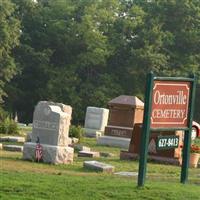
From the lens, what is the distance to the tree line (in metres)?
49.3

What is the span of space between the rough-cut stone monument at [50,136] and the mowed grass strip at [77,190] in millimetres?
4011

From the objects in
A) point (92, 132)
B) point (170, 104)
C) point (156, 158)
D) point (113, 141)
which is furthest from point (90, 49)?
point (170, 104)

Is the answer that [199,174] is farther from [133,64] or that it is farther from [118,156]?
[133,64]

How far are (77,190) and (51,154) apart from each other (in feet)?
17.9

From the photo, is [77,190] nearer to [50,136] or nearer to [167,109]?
[167,109]

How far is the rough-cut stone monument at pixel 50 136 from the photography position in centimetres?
1428

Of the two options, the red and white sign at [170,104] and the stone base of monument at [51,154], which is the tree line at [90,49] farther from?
the red and white sign at [170,104]

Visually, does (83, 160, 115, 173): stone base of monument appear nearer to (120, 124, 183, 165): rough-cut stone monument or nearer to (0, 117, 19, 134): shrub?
(120, 124, 183, 165): rough-cut stone monument

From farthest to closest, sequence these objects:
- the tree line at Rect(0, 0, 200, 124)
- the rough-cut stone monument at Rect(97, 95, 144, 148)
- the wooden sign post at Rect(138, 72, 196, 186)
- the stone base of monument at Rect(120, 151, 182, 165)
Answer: the tree line at Rect(0, 0, 200, 124), the rough-cut stone monument at Rect(97, 95, 144, 148), the stone base of monument at Rect(120, 151, 182, 165), the wooden sign post at Rect(138, 72, 196, 186)

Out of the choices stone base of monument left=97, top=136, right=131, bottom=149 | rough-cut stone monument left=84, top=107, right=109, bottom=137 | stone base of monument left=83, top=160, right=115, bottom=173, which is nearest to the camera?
stone base of monument left=83, top=160, right=115, bottom=173

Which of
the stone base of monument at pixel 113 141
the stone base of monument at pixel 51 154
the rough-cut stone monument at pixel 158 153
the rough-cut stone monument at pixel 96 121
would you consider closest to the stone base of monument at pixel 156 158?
the rough-cut stone monument at pixel 158 153

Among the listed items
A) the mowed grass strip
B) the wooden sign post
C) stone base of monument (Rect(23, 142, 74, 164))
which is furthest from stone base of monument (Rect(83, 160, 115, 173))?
the mowed grass strip

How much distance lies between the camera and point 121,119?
2430 cm

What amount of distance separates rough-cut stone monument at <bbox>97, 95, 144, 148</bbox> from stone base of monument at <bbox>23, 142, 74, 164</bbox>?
29.6ft
